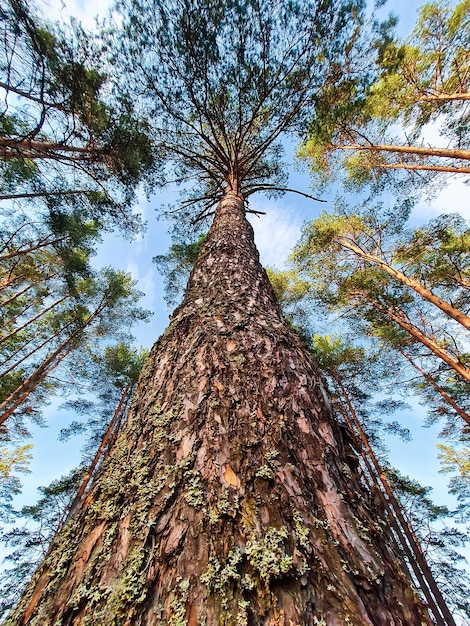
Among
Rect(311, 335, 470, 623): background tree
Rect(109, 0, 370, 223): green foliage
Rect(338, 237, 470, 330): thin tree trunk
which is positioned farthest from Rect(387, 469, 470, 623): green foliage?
Rect(109, 0, 370, 223): green foliage

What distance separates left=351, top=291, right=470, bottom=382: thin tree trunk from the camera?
703 centimetres

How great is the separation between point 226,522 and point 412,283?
8909mm

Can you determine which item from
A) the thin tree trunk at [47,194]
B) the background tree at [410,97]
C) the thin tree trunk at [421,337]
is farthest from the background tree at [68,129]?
the thin tree trunk at [421,337]

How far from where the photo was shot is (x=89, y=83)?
15.7ft

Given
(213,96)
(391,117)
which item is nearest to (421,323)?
(391,117)

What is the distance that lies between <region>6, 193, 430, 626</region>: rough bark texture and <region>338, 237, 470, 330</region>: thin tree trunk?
699 centimetres

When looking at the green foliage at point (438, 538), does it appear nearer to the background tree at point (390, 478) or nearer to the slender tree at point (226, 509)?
the background tree at point (390, 478)

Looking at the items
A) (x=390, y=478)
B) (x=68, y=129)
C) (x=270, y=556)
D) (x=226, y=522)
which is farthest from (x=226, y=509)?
(x=390, y=478)

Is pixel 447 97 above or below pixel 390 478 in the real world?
above

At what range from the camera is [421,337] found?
8.13 m

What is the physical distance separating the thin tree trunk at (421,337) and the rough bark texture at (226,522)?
724 cm

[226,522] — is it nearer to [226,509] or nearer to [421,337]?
[226,509]

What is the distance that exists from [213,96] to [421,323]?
8269mm

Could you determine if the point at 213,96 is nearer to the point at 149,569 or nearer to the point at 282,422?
the point at 282,422
